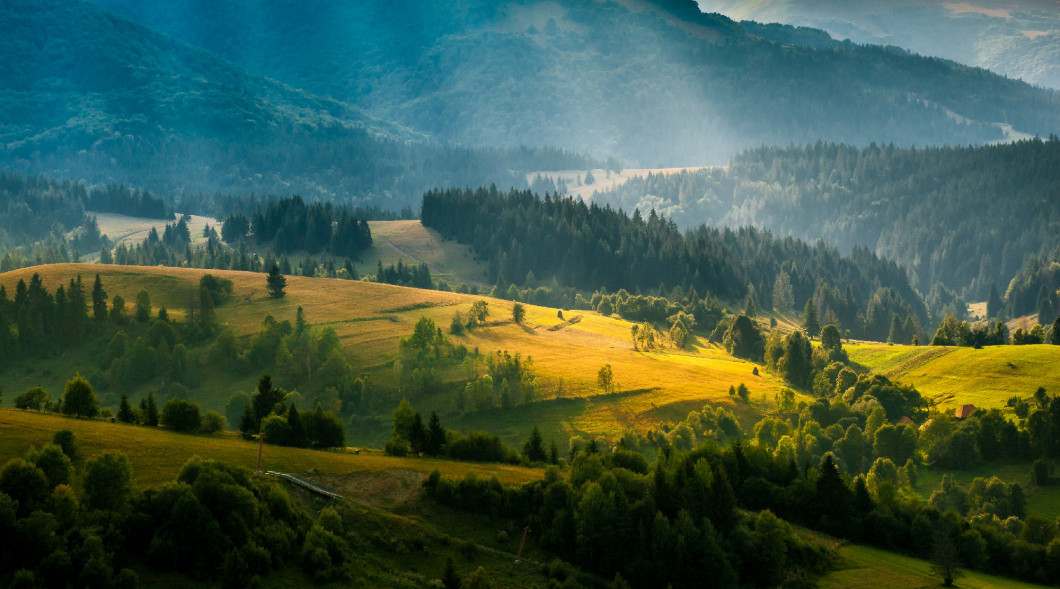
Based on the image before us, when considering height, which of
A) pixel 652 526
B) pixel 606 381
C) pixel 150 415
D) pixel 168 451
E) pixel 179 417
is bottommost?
pixel 606 381

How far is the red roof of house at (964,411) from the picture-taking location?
186 m

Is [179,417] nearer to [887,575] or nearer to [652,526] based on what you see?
[652,526]

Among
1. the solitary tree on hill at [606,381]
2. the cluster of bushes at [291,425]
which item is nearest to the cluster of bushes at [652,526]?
the cluster of bushes at [291,425]

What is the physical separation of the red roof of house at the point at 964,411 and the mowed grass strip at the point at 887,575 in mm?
77951

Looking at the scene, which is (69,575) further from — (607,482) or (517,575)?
(607,482)

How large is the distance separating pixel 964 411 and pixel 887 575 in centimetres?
9514

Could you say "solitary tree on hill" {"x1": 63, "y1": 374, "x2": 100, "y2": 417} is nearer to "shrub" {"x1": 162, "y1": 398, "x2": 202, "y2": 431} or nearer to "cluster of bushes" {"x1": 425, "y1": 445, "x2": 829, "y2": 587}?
"shrub" {"x1": 162, "y1": 398, "x2": 202, "y2": 431}

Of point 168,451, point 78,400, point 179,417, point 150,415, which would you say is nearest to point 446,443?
point 179,417

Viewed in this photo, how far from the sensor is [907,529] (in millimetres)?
→ 120750

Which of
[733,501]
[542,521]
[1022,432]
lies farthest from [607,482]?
[1022,432]

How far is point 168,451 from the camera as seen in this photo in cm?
9588

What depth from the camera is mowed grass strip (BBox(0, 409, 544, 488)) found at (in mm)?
89000

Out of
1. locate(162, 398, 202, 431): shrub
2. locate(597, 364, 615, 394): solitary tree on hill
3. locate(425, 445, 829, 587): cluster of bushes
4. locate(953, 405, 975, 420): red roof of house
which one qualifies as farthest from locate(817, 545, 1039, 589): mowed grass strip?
locate(597, 364, 615, 394): solitary tree on hill

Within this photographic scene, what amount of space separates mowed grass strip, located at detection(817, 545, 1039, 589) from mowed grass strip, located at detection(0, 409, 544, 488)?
39934 mm
